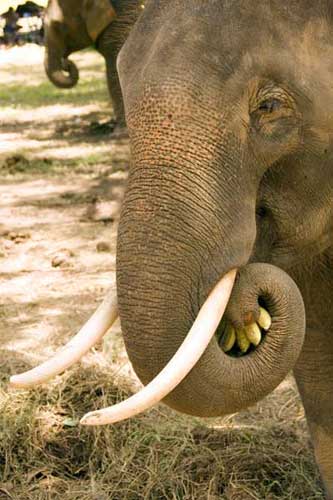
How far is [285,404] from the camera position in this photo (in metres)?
5.62

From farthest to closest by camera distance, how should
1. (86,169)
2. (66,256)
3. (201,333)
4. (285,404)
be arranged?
(86,169), (66,256), (285,404), (201,333)

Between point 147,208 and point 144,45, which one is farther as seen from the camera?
point 144,45

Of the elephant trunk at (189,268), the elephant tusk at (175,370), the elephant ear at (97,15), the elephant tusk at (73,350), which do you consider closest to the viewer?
the elephant tusk at (175,370)

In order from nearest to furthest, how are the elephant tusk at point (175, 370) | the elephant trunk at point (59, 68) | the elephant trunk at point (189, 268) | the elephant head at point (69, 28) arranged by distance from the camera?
1. the elephant tusk at point (175, 370)
2. the elephant trunk at point (189, 268)
3. the elephant head at point (69, 28)
4. the elephant trunk at point (59, 68)

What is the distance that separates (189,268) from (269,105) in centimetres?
52

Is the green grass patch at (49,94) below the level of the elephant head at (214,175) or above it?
below

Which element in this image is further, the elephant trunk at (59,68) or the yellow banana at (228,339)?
the elephant trunk at (59,68)

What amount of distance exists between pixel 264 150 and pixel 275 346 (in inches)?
21.3

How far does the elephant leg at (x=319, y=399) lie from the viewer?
473 cm

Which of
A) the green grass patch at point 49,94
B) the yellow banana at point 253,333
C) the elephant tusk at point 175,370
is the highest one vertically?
the elephant tusk at point 175,370

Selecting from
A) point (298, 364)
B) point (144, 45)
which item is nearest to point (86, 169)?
point (298, 364)

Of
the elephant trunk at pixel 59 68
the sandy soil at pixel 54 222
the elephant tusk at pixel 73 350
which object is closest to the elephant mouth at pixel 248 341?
the elephant tusk at pixel 73 350

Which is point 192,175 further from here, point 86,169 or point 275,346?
point 86,169

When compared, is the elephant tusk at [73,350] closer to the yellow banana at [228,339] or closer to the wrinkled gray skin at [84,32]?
the yellow banana at [228,339]
